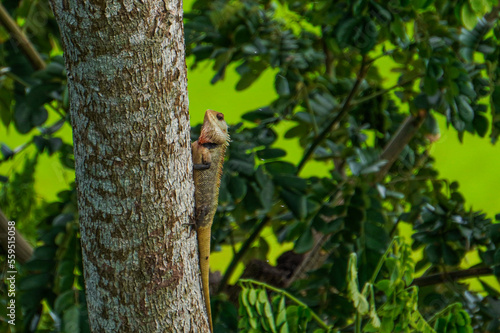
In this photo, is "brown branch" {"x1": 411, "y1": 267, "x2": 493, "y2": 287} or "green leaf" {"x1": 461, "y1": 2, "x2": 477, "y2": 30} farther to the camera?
"brown branch" {"x1": 411, "y1": 267, "x2": 493, "y2": 287}

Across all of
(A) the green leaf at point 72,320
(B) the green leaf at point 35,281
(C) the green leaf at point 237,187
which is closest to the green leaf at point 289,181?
(C) the green leaf at point 237,187

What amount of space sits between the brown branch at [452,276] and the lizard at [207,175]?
97cm

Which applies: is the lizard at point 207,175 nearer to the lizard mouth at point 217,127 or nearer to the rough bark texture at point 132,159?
the lizard mouth at point 217,127

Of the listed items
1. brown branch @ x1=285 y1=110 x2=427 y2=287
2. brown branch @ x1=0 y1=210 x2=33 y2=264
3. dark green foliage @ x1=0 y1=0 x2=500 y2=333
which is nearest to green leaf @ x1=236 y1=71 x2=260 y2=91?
dark green foliage @ x1=0 y1=0 x2=500 y2=333

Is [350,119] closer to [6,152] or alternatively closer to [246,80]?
[246,80]

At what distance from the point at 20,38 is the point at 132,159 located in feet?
4.68

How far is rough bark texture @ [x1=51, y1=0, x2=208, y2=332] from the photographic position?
0.97 m

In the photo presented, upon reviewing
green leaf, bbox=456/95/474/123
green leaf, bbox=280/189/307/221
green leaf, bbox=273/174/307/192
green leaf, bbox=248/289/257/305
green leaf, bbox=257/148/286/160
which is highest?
green leaf, bbox=456/95/474/123

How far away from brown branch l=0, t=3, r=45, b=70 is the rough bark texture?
1.32m

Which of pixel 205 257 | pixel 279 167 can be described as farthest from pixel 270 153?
pixel 205 257

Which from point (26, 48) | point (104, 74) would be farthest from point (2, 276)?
point (104, 74)

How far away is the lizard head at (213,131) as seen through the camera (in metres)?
1.53

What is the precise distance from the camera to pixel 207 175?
4.75ft

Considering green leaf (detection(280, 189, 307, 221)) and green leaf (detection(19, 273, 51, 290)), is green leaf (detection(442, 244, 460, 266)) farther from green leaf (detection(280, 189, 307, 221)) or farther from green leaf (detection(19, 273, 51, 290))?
green leaf (detection(19, 273, 51, 290))
